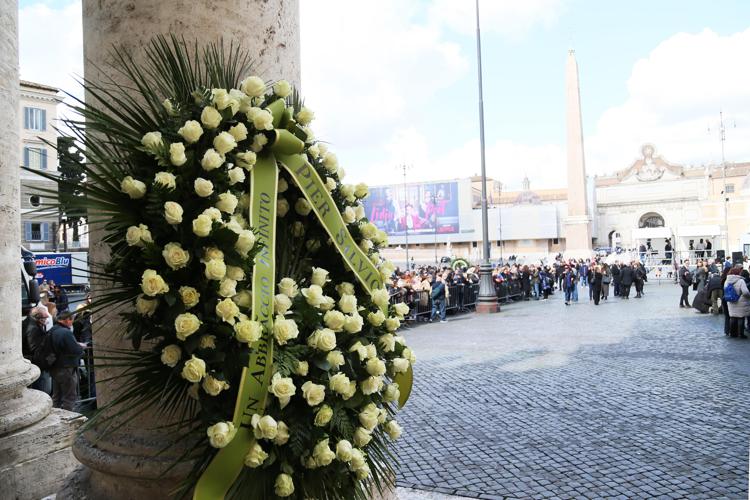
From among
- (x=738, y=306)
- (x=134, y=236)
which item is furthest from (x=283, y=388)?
(x=738, y=306)

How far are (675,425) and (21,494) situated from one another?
18.8 ft

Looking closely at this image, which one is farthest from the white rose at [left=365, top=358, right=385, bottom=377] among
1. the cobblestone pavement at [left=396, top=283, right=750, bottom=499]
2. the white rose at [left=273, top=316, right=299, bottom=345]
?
the cobblestone pavement at [left=396, top=283, right=750, bottom=499]

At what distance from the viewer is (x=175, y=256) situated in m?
1.77

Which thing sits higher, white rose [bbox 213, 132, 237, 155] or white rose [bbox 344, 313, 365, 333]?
white rose [bbox 213, 132, 237, 155]

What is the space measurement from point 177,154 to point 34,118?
150 feet

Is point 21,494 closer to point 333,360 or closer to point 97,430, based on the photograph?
point 97,430

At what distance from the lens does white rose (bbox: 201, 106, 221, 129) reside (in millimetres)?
1934

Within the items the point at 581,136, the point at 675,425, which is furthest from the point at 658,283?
the point at 675,425

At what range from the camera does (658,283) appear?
3375 centimetres

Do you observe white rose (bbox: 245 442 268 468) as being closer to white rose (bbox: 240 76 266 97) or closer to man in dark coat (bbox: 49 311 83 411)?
white rose (bbox: 240 76 266 97)

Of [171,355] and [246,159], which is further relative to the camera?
[246,159]

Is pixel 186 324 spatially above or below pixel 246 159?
below

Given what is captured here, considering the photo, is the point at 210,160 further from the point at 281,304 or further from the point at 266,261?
the point at 281,304

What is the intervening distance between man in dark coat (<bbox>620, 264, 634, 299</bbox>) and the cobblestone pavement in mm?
11600
